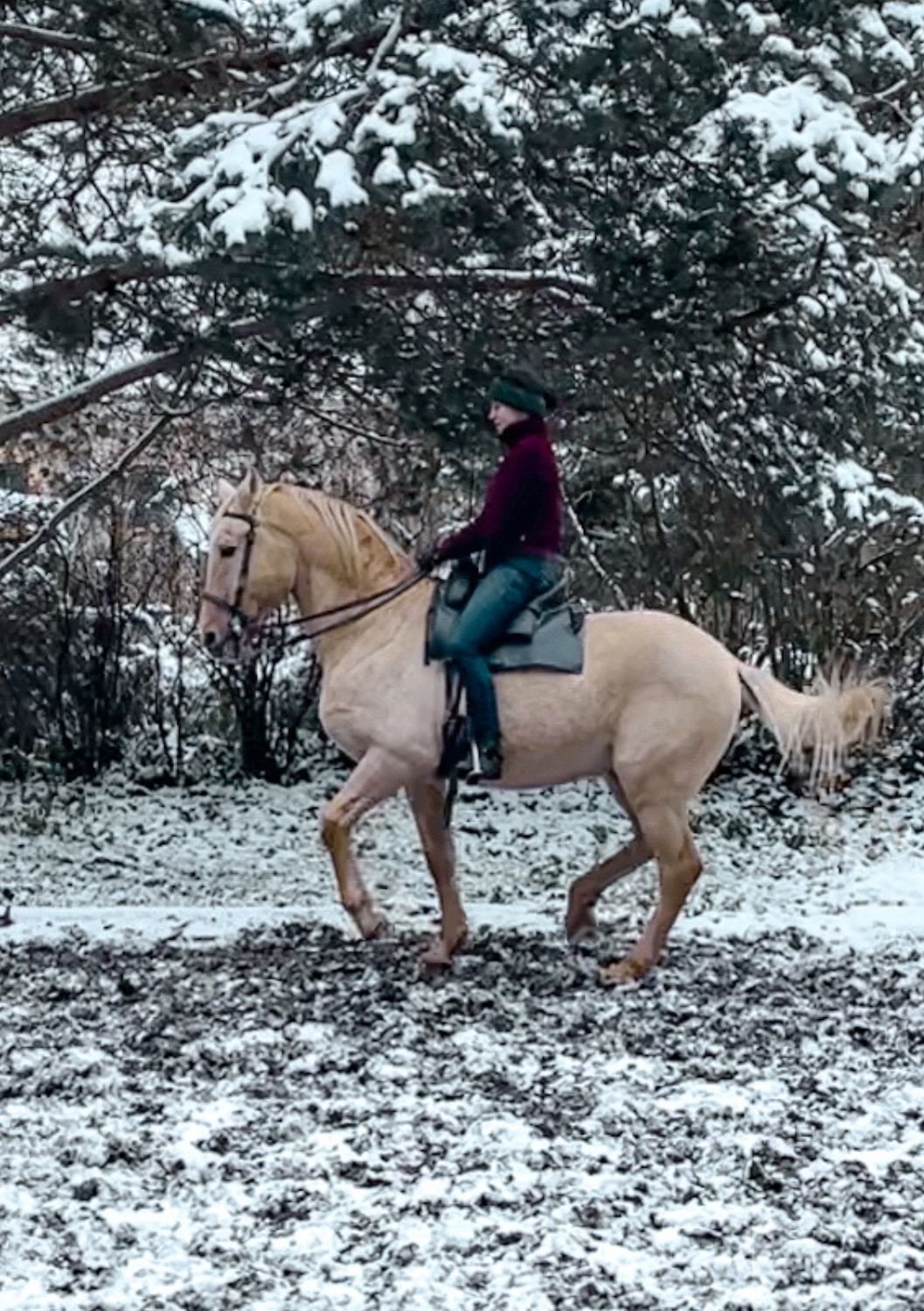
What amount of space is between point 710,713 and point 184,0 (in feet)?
13.1

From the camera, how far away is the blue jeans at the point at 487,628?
757 centimetres

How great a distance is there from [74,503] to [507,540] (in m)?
5.01

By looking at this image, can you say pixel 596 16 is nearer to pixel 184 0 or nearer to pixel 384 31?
pixel 384 31

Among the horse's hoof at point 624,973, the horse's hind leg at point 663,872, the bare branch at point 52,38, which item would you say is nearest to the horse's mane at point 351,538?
the horse's hind leg at point 663,872

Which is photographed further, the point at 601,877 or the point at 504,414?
the point at 601,877

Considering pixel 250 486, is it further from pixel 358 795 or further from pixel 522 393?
pixel 358 795

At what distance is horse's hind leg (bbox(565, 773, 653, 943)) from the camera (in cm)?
804

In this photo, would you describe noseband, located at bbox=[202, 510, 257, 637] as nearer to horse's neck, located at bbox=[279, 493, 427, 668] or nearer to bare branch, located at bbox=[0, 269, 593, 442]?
horse's neck, located at bbox=[279, 493, 427, 668]

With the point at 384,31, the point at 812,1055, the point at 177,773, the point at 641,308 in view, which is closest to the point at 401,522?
the point at 177,773

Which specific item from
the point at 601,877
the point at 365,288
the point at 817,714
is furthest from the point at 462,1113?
the point at 365,288

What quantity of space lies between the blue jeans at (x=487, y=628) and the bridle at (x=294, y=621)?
43 cm

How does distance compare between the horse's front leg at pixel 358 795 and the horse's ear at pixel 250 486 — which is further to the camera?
the horse's ear at pixel 250 486

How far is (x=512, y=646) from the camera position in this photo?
7645 mm

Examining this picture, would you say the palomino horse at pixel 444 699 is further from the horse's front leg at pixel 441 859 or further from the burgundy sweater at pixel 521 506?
the burgundy sweater at pixel 521 506
